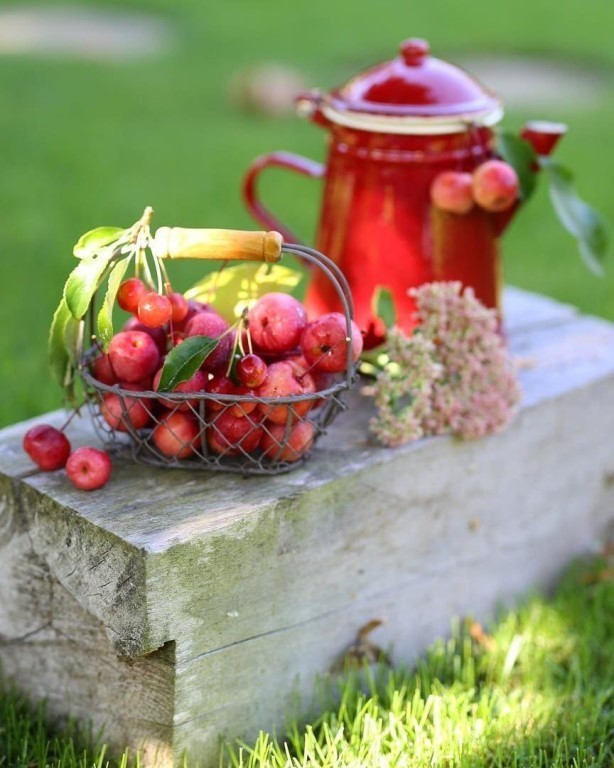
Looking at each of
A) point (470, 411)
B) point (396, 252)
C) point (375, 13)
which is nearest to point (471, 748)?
point (470, 411)

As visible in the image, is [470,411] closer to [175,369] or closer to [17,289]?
[175,369]

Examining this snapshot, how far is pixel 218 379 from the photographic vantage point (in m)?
1.47

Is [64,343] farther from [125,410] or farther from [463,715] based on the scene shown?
[463,715]

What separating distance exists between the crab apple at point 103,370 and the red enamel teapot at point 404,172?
45 cm

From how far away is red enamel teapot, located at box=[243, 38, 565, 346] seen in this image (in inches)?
70.9

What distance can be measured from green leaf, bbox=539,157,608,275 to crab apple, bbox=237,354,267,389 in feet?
2.29

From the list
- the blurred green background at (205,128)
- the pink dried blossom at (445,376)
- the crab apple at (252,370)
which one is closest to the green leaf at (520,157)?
the pink dried blossom at (445,376)

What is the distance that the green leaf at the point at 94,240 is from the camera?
1455 millimetres

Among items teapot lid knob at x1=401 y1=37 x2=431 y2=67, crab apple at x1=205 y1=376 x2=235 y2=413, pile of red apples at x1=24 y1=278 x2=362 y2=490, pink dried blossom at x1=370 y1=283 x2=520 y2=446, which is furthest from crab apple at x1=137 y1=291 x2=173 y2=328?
teapot lid knob at x1=401 y1=37 x2=431 y2=67

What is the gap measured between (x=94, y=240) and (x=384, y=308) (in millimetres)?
535

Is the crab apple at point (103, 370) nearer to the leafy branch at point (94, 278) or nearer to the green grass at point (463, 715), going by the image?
the leafy branch at point (94, 278)

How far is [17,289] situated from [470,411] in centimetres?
173

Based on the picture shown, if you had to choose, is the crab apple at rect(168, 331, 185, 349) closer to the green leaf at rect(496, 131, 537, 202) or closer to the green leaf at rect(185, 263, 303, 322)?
the green leaf at rect(185, 263, 303, 322)

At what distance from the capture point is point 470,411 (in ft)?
5.75
